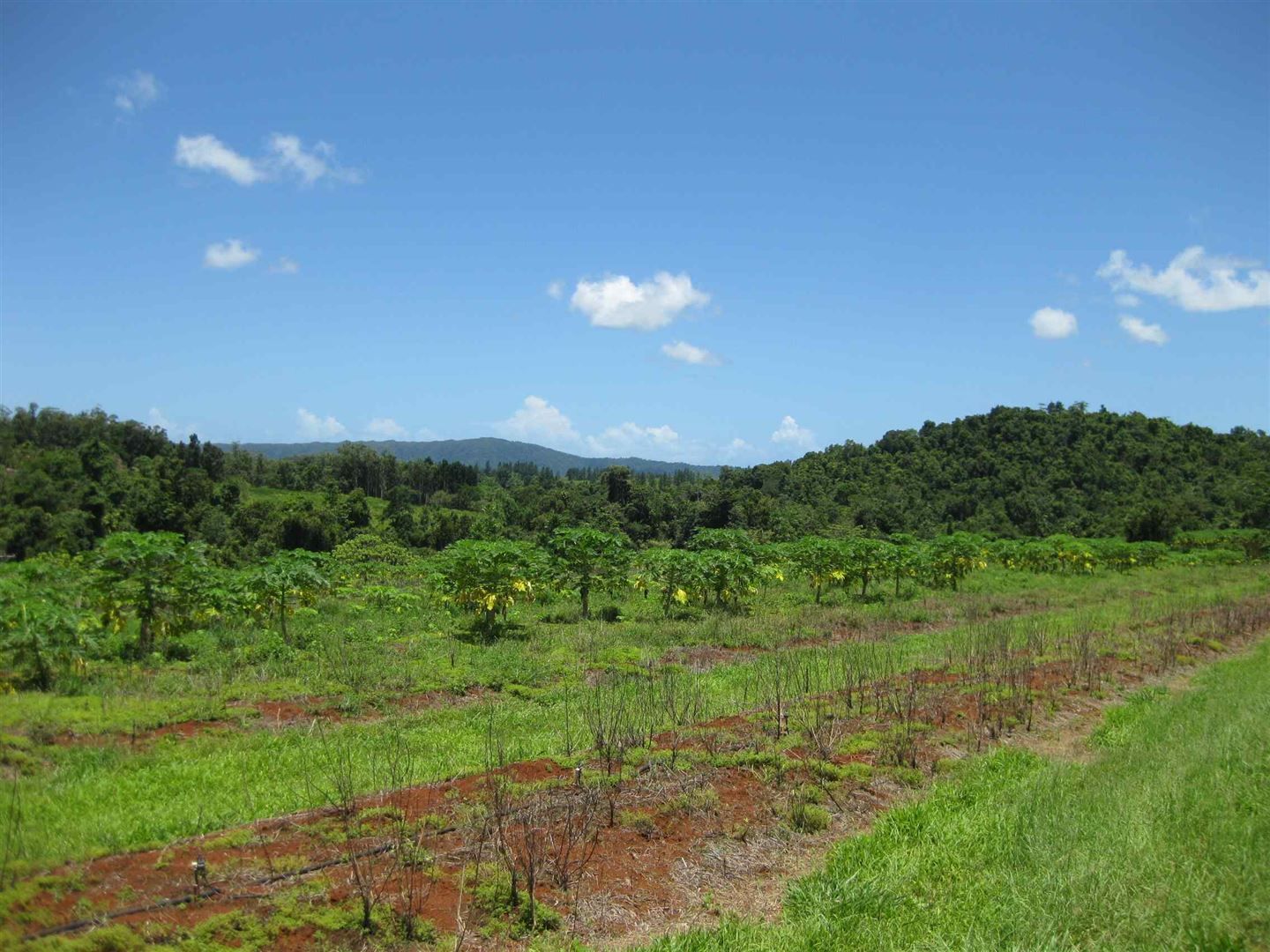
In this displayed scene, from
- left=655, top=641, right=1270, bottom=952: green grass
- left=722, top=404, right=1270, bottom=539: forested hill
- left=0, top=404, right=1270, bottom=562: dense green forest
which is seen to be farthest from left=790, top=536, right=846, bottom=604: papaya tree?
left=722, top=404, right=1270, bottom=539: forested hill

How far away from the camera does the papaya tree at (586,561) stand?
65.4 feet

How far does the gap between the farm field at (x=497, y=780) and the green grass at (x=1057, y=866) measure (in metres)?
0.06

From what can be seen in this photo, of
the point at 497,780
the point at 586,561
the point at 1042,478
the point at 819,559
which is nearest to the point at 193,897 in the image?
the point at 497,780

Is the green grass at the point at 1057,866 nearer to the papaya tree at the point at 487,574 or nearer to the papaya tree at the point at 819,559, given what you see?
the papaya tree at the point at 487,574

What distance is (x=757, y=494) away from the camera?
6906 centimetres

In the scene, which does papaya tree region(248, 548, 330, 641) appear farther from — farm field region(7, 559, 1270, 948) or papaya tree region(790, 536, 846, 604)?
papaya tree region(790, 536, 846, 604)

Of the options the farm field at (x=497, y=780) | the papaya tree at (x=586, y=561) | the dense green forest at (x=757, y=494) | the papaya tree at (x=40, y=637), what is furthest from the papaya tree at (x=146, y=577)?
the dense green forest at (x=757, y=494)

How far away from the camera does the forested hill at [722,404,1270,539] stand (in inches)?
2448

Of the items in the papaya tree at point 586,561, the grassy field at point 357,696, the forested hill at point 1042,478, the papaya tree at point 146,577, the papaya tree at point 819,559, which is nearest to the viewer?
the grassy field at point 357,696

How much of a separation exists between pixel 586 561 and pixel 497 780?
497 inches

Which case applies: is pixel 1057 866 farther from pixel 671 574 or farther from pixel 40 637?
pixel 671 574

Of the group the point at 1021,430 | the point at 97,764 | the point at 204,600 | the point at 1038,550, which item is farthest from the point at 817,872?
the point at 1021,430

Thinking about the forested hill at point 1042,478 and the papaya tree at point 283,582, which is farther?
the forested hill at point 1042,478

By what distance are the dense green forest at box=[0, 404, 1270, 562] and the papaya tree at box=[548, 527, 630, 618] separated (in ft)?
88.9
